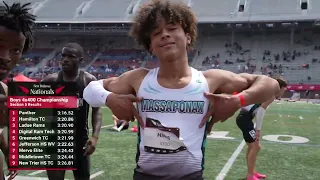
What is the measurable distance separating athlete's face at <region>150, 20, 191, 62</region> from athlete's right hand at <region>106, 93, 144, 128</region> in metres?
0.32

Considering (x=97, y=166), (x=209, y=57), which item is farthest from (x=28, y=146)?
(x=209, y=57)

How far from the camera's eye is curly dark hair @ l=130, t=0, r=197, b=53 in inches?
94.2

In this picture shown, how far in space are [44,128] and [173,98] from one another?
1593mm

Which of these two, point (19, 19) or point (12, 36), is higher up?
point (19, 19)

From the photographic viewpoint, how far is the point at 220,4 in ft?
149

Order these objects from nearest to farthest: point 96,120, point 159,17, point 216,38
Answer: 1. point 159,17
2. point 96,120
3. point 216,38

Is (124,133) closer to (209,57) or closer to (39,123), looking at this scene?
(39,123)

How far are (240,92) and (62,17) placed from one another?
46980 millimetres

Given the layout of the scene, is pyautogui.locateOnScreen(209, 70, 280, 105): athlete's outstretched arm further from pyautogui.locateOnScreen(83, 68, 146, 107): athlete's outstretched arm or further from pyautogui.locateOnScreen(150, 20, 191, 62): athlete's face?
pyautogui.locateOnScreen(83, 68, 146, 107): athlete's outstretched arm

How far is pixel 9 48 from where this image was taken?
6.07 feet

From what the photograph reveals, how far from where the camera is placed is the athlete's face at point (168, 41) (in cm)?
233
